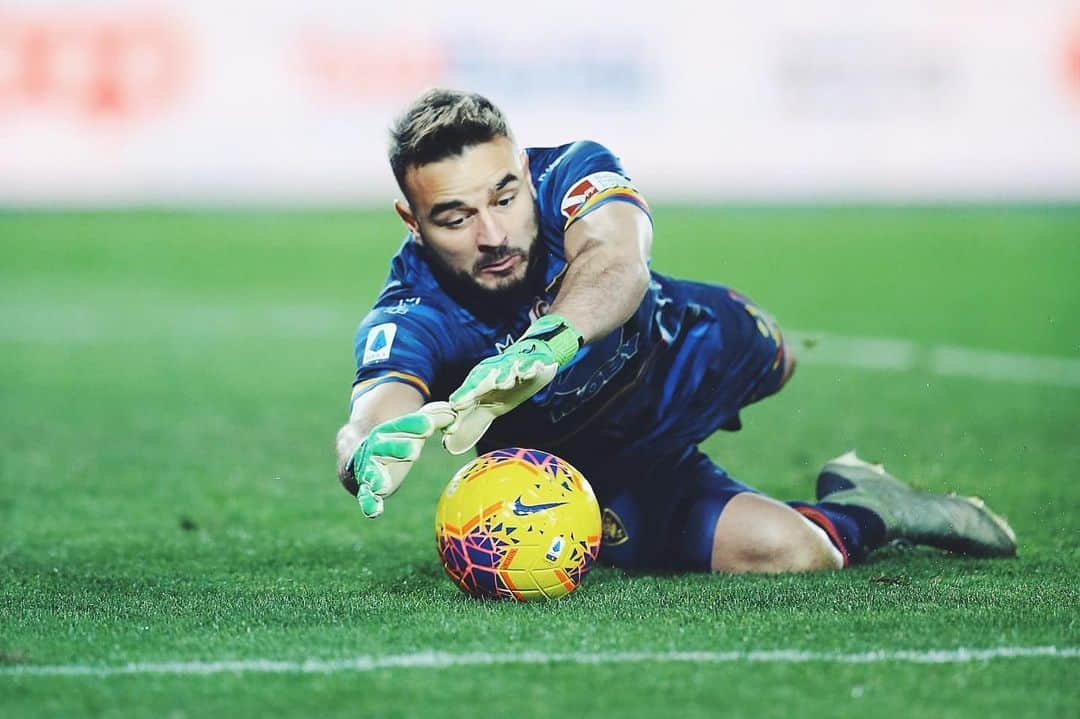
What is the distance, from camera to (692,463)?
5852 millimetres

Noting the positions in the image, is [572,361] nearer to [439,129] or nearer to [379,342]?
[379,342]

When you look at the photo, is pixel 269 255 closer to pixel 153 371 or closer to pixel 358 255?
pixel 358 255

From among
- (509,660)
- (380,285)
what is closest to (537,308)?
(509,660)

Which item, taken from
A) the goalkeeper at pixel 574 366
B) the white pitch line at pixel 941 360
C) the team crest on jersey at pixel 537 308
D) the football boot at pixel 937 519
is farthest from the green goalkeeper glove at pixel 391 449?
the white pitch line at pixel 941 360

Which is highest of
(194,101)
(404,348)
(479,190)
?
(479,190)

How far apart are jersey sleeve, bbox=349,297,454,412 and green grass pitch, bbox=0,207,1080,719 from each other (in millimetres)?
660

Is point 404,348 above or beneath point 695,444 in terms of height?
above

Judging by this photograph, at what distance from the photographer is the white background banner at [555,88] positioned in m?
19.1

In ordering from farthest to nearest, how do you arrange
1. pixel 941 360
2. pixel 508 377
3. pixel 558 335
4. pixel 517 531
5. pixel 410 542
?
1. pixel 941 360
2. pixel 410 542
3. pixel 517 531
4. pixel 558 335
5. pixel 508 377

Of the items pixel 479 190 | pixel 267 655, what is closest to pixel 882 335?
pixel 479 190

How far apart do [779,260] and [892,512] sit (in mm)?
11624

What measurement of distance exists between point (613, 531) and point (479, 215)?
3.99ft

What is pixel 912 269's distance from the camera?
54.1 feet

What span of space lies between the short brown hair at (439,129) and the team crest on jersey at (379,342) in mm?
445
